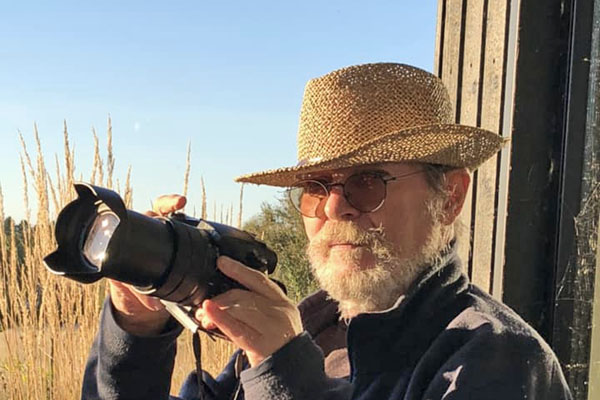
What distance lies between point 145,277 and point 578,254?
1.21 meters

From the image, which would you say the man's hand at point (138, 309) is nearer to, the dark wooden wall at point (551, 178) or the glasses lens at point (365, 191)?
the glasses lens at point (365, 191)


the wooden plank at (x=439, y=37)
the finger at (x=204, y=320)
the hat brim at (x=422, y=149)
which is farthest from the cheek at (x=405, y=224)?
the wooden plank at (x=439, y=37)

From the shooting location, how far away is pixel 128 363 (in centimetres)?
143

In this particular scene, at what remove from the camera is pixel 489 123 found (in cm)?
193

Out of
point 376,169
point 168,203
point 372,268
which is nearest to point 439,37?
point 376,169

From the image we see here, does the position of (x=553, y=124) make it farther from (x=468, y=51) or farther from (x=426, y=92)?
(x=426, y=92)

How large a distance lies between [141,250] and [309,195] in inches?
18.5

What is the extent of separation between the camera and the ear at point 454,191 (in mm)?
1466

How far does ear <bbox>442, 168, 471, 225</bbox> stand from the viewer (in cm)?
147

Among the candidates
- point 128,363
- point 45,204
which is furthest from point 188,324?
point 45,204

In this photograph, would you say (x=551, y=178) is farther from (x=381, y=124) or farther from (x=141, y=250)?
(x=141, y=250)

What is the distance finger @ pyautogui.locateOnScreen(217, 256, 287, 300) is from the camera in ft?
0.07

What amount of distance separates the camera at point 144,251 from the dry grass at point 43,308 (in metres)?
1.40

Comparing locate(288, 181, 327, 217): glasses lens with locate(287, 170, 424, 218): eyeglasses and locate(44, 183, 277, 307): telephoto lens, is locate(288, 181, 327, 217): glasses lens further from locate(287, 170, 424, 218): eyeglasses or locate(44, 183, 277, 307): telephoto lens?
locate(44, 183, 277, 307): telephoto lens
